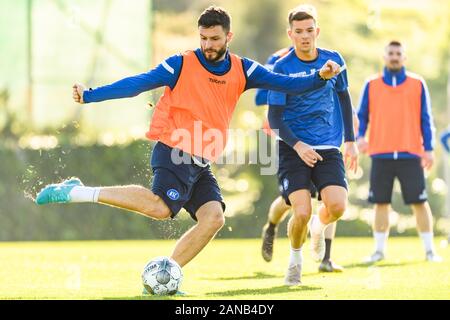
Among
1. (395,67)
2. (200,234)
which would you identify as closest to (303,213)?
(200,234)

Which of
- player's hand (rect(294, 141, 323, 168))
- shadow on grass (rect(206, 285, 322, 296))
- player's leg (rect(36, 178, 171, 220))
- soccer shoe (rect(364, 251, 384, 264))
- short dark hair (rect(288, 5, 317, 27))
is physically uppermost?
short dark hair (rect(288, 5, 317, 27))

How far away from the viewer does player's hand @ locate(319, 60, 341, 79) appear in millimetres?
8344

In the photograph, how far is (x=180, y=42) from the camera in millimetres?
26422

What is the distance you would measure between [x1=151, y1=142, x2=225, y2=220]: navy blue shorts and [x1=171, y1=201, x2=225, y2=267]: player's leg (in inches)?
4.3

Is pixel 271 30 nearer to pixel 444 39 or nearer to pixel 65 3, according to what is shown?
pixel 444 39

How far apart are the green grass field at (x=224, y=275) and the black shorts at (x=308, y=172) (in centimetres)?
77

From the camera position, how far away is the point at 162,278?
812 centimetres

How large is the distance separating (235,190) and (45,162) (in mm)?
3544

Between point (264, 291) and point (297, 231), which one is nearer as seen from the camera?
point (264, 291)

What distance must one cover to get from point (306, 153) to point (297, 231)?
0.61 meters

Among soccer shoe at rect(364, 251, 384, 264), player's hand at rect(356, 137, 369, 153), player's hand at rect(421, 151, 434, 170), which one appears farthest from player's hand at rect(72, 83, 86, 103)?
player's hand at rect(421, 151, 434, 170)

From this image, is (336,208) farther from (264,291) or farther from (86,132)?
(86,132)

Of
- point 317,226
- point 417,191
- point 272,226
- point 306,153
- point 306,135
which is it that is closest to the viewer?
point 306,153

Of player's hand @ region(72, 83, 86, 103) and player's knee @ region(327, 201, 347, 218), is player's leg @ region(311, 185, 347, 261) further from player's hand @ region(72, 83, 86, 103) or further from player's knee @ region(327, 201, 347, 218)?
player's hand @ region(72, 83, 86, 103)
